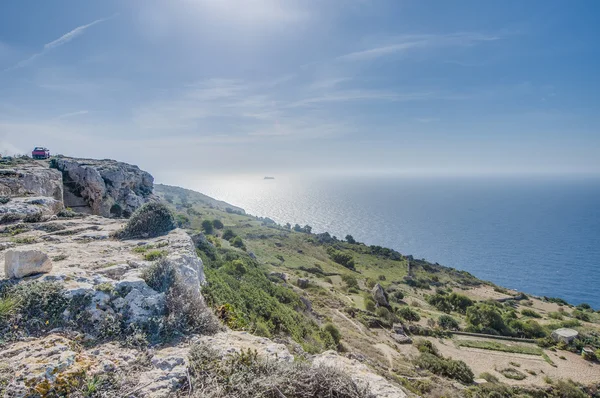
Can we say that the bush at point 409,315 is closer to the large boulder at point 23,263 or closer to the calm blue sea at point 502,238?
the large boulder at point 23,263

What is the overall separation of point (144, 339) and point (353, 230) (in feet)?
468

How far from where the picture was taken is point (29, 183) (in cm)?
1612

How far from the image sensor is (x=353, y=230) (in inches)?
5635

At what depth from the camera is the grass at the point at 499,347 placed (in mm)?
28792

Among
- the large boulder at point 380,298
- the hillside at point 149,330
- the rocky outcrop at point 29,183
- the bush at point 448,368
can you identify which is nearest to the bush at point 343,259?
the large boulder at point 380,298

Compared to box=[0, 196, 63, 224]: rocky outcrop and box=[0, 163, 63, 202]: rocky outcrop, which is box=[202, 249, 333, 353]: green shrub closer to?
box=[0, 196, 63, 224]: rocky outcrop

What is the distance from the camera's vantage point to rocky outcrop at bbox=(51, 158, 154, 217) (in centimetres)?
2409

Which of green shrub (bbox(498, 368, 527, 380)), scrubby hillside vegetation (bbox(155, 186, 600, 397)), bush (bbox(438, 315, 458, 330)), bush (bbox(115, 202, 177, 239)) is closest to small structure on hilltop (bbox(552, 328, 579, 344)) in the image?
scrubby hillside vegetation (bbox(155, 186, 600, 397))

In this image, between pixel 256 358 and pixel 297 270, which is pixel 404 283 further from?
pixel 256 358

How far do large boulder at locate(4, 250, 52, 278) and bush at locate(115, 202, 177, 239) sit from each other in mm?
3497

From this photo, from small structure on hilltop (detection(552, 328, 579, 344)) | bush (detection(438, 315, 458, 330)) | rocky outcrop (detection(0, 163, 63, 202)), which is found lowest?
bush (detection(438, 315, 458, 330))

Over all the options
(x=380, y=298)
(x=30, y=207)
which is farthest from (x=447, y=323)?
(x=30, y=207)

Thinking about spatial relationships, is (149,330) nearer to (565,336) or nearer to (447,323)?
(447,323)

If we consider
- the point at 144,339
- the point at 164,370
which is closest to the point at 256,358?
the point at 164,370
